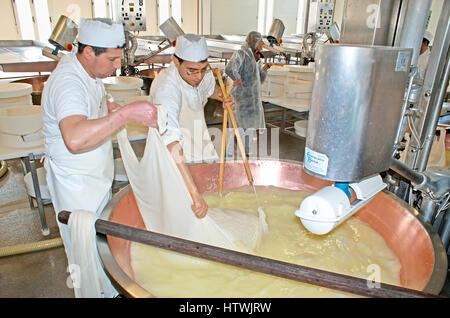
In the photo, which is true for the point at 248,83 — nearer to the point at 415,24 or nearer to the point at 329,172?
the point at 415,24

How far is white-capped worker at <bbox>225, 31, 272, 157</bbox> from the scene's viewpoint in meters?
3.36

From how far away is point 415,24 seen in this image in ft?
3.92

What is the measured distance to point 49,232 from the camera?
264 cm

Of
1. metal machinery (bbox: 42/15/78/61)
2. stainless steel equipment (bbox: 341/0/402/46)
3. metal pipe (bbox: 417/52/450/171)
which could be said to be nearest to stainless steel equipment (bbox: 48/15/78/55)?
metal machinery (bbox: 42/15/78/61)

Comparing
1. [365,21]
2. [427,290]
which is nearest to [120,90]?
[365,21]

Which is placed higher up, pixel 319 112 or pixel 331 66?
pixel 331 66

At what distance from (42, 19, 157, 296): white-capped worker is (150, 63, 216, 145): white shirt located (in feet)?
0.83

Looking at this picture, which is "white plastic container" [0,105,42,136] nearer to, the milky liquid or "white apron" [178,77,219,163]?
"white apron" [178,77,219,163]

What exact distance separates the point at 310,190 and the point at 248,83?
1873 mm

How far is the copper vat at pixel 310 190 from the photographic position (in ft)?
3.57

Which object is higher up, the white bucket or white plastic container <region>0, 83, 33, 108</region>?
white plastic container <region>0, 83, 33, 108</region>

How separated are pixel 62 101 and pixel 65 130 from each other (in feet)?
0.46

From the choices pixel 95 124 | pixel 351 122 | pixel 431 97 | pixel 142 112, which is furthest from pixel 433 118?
pixel 95 124
